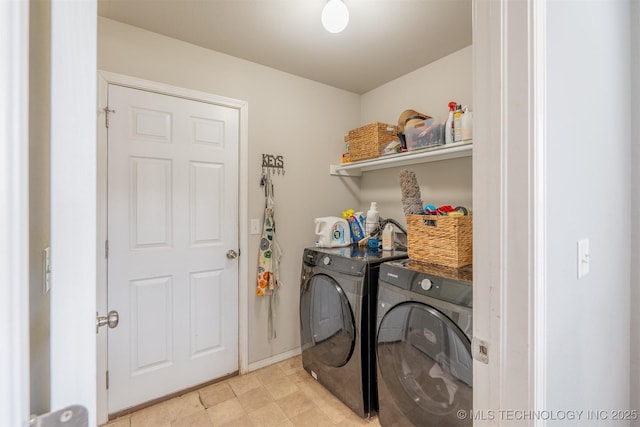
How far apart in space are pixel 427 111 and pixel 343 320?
5.41ft

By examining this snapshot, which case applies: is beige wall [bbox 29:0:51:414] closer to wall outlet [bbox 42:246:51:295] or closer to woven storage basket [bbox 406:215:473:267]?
wall outlet [bbox 42:246:51:295]

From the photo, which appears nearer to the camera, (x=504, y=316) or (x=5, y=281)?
(x=5, y=281)

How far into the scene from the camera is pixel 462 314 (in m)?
1.24

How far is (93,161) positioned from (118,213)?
5.60ft

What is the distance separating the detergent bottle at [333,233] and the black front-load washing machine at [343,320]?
0.36 ft

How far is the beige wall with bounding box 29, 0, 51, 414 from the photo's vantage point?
357 mm

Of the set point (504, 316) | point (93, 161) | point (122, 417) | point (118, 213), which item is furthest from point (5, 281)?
point (122, 417)

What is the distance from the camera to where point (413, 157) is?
6.64 ft

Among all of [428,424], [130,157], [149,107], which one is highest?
[149,107]

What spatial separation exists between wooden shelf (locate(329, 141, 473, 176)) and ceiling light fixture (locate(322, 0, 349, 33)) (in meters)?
0.90

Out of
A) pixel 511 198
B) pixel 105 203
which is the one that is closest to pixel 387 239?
pixel 511 198

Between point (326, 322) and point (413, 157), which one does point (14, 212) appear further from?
point (413, 157)

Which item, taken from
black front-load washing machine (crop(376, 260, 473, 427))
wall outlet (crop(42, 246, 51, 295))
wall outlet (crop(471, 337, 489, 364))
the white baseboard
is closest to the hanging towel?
the white baseboard

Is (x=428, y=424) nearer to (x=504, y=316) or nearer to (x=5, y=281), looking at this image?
(x=504, y=316)
